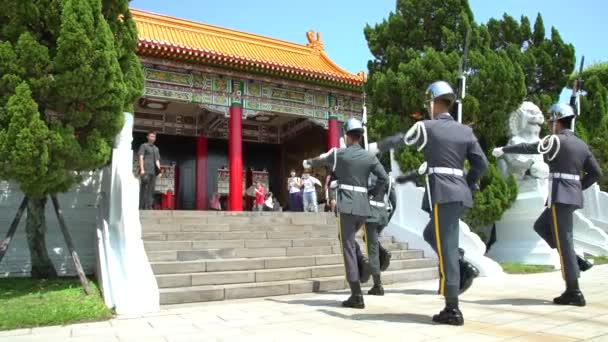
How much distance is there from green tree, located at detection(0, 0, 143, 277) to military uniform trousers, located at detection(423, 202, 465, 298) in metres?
3.68

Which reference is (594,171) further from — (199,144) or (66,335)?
(199,144)

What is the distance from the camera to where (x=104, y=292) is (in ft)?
16.3

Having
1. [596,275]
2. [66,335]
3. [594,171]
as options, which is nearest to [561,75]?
[596,275]

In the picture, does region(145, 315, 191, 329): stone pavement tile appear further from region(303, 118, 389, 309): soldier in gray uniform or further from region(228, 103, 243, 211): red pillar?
region(228, 103, 243, 211): red pillar

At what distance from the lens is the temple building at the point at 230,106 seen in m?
12.0

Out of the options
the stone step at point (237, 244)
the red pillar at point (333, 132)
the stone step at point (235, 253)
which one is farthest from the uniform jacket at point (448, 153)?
the red pillar at point (333, 132)

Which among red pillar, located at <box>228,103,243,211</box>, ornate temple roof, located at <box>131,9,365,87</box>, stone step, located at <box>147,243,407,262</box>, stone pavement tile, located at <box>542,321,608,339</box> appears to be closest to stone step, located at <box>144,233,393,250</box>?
stone step, located at <box>147,243,407,262</box>

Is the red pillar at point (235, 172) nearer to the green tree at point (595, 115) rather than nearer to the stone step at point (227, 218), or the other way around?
the stone step at point (227, 218)

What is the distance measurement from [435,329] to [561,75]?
9140 mm

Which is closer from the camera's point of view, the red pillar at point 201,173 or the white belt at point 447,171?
the white belt at point 447,171

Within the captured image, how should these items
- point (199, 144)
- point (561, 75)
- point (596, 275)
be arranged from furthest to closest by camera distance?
point (199, 144)
point (561, 75)
point (596, 275)

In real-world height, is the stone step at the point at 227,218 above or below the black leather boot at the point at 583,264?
above

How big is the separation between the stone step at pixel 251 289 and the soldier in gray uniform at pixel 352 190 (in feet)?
3.75

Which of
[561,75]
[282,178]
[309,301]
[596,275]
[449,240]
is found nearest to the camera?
[449,240]
